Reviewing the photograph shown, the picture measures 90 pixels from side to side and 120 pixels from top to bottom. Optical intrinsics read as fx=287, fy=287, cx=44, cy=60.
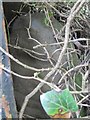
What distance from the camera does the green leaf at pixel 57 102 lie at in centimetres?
59

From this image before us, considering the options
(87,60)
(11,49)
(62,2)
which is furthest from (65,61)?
(62,2)

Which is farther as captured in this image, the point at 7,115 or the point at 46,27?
the point at 46,27

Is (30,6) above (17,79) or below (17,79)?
above

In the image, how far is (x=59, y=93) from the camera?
0.60m

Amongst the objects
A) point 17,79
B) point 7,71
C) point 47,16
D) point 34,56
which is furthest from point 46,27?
point 7,71

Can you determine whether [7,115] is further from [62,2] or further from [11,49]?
[62,2]

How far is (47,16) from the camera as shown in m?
1.13

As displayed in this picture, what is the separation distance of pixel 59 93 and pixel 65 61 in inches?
15.0

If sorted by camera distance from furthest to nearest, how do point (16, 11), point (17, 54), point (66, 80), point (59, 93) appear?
point (16, 11) < point (17, 54) < point (66, 80) < point (59, 93)

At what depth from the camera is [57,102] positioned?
0.60 m

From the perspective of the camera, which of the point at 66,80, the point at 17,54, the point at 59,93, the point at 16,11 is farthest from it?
the point at 16,11

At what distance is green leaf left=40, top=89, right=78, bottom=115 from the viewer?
59cm

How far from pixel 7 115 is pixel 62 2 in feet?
2.17

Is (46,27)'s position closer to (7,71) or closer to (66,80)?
(66,80)
